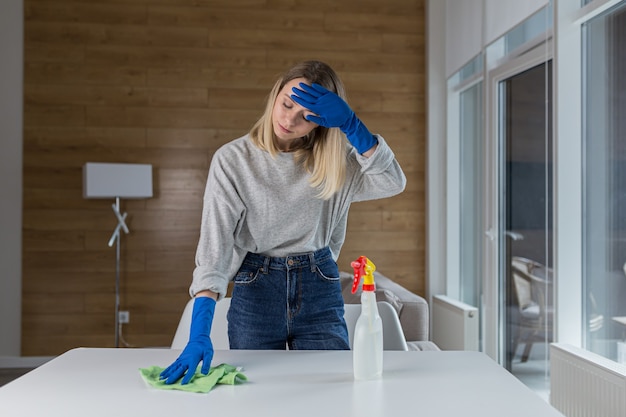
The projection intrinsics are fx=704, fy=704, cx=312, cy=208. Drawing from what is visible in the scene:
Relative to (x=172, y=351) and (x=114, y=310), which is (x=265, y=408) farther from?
(x=114, y=310)

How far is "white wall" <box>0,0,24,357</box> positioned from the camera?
4918 millimetres

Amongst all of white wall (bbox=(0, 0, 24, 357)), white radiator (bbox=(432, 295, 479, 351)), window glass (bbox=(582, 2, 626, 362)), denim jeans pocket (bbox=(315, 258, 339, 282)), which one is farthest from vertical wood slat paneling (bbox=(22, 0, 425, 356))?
denim jeans pocket (bbox=(315, 258, 339, 282))

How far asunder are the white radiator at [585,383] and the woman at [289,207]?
4.37 feet

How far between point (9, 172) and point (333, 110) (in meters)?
3.94

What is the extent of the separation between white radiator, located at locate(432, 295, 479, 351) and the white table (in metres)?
2.93

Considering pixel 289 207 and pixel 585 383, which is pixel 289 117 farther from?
pixel 585 383

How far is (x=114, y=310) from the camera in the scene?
5.03 metres

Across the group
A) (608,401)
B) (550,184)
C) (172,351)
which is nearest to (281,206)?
(172,351)

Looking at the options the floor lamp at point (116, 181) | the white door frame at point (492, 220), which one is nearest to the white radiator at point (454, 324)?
the white door frame at point (492, 220)

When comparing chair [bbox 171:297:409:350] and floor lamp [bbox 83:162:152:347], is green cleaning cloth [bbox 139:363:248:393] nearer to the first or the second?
chair [bbox 171:297:409:350]

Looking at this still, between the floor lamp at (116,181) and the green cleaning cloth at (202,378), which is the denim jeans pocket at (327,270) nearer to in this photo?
the green cleaning cloth at (202,378)

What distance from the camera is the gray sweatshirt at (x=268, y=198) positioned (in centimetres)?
167

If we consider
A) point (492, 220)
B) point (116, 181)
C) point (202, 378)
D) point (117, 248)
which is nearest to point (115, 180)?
point (116, 181)

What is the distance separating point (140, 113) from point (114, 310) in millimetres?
1421
